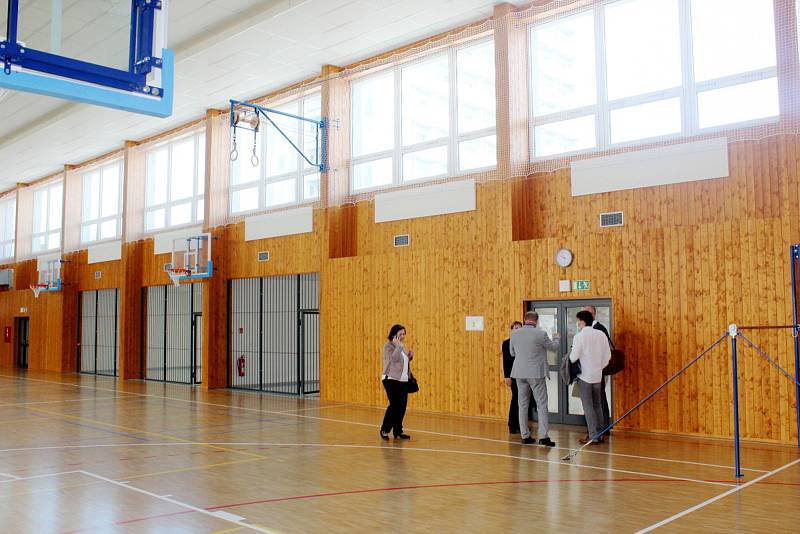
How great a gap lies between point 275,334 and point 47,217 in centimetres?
1607

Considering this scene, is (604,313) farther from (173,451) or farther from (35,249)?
(35,249)

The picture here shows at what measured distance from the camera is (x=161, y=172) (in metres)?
23.0

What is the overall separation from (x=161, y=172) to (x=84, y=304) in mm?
7347

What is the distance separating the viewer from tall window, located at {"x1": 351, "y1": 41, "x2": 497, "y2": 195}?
14305 mm

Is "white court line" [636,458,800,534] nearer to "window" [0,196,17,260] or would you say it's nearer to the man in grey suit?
the man in grey suit

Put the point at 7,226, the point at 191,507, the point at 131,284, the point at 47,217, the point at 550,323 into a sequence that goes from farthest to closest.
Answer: the point at 7,226 < the point at 47,217 < the point at 131,284 < the point at 550,323 < the point at 191,507

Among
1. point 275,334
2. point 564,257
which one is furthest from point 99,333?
point 564,257

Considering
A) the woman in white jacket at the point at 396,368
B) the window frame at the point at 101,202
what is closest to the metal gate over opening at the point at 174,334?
the window frame at the point at 101,202

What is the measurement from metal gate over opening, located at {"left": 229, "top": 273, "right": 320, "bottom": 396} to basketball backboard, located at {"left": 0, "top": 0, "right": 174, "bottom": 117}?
9.59 m

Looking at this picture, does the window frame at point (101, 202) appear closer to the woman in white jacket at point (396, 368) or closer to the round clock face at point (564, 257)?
the woman in white jacket at point (396, 368)

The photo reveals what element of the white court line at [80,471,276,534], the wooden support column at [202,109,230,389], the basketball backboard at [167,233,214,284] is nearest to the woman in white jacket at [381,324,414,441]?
the white court line at [80,471,276,534]

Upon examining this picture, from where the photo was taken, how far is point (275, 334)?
18.5 meters

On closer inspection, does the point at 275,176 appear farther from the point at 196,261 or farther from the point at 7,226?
the point at 7,226

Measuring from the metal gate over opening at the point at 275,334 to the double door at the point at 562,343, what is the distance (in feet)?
23.4
